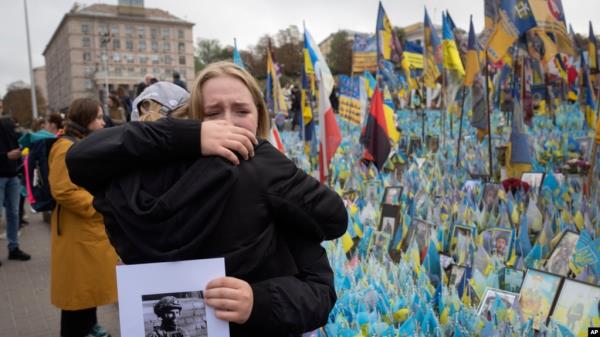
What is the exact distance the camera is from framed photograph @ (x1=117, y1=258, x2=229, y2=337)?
3.10 feet

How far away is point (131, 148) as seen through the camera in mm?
989

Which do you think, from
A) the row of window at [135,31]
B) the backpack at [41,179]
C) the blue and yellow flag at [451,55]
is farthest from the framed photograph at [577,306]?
the row of window at [135,31]

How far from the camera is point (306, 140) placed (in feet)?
26.0

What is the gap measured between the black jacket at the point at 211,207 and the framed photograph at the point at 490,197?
133 inches

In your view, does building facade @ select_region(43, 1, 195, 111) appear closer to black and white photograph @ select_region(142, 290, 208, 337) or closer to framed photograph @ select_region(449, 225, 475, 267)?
framed photograph @ select_region(449, 225, 475, 267)

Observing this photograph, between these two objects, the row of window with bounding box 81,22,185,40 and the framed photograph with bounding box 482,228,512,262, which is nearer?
the framed photograph with bounding box 482,228,512,262

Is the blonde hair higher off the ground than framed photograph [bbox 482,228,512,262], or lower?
higher

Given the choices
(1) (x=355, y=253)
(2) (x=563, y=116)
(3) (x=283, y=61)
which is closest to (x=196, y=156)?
(1) (x=355, y=253)

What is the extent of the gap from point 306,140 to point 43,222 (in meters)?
4.52

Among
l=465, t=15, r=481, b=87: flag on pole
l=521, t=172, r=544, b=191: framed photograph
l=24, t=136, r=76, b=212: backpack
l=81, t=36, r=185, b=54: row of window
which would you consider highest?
l=81, t=36, r=185, b=54: row of window

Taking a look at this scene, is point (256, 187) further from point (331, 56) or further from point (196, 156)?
point (331, 56)

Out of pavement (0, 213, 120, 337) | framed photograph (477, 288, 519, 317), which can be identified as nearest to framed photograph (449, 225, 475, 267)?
framed photograph (477, 288, 519, 317)

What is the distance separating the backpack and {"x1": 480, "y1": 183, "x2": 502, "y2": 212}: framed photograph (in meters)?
3.34

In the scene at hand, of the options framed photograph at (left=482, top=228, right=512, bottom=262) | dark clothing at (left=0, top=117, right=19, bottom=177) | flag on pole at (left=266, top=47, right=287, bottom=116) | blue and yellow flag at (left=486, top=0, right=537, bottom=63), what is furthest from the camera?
flag on pole at (left=266, top=47, right=287, bottom=116)
